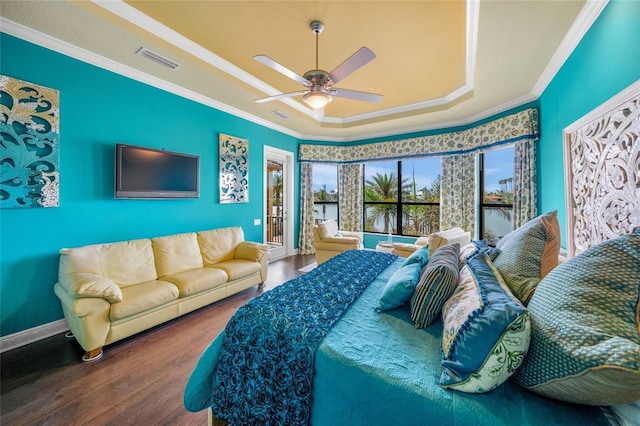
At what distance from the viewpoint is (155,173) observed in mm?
3172

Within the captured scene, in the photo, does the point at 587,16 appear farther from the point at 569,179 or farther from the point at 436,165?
the point at 436,165

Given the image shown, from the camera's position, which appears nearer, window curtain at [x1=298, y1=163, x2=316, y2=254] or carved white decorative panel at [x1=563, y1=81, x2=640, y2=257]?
carved white decorative panel at [x1=563, y1=81, x2=640, y2=257]

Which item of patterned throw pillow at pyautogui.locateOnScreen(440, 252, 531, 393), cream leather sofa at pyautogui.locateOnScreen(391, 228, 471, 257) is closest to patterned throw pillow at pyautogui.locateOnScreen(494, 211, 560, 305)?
patterned throw pillow at pyautogui.locateOnScreen(440, 252, 531, 393)

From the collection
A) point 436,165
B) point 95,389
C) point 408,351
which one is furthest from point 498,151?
point 95,389

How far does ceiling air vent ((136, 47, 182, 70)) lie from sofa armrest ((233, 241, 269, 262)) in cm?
247

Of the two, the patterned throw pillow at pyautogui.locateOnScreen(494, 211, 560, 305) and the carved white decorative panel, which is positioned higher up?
the carved white decorative panel

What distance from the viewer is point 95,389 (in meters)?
1.76

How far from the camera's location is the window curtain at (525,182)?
3520 mm

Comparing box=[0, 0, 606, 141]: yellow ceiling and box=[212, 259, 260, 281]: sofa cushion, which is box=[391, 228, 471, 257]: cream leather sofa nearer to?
box=[0, 0, 606, 141]: yellow ceiling

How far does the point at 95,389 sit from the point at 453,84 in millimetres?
5117

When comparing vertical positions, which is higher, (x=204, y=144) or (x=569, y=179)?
(x=204, y=144)

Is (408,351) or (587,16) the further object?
(587,16)

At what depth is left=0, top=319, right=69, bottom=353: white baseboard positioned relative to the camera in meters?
2.20

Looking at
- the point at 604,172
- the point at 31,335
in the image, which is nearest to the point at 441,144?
the point at 604,172
